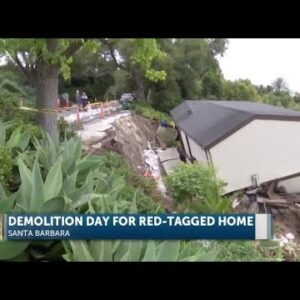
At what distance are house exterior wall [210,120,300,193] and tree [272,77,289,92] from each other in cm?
24

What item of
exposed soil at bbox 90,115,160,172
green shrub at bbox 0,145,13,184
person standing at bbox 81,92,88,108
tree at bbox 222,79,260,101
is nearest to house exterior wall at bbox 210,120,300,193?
tree at bbox 222,79,260,101

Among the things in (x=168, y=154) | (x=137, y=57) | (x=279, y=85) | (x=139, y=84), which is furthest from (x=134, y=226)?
(x=279, y=85)

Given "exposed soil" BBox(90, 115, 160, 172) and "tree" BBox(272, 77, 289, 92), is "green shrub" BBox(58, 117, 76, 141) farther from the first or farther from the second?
"tree" BBox(272, 77, 289, 92)

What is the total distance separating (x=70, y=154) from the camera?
3371 mm

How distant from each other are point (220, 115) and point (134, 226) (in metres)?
1.10

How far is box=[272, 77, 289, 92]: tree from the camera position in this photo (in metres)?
3.49

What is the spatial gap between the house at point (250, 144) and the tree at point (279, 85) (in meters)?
0.17

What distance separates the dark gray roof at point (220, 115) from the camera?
358 cm

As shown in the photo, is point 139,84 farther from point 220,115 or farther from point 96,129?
point 220,115

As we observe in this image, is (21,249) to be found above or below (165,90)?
below

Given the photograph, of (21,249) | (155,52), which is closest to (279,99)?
(155,52)

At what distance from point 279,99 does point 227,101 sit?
0.38m

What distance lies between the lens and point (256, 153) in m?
3.61

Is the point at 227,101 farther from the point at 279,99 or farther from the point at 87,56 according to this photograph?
the point at 87,56
